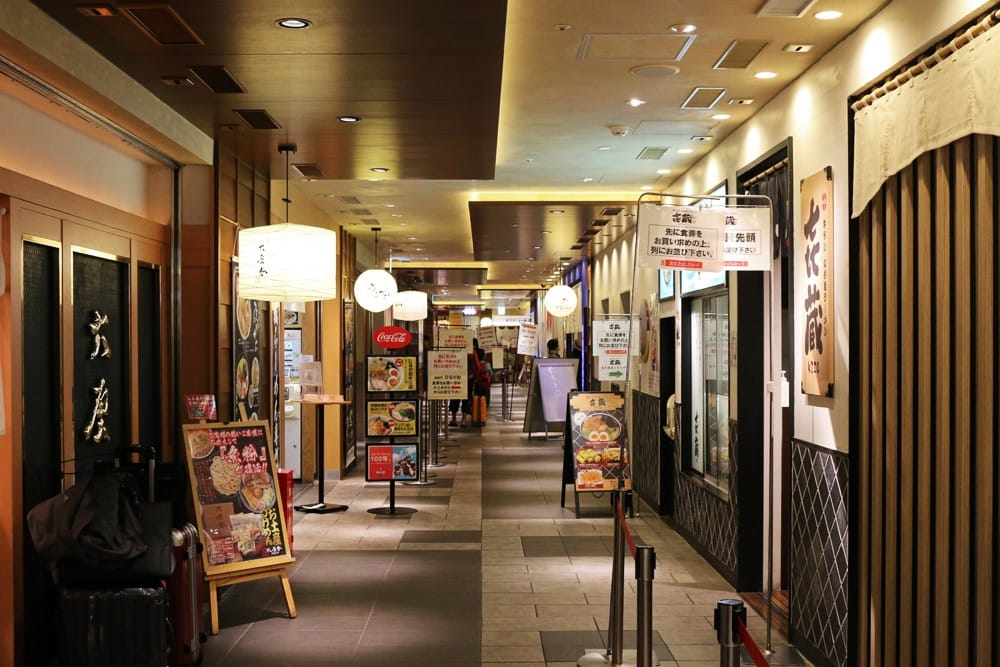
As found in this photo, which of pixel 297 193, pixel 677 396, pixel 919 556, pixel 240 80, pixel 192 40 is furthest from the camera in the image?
pixel 297 193

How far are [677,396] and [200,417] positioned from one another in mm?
4799

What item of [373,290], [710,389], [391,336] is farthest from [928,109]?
[391,336]

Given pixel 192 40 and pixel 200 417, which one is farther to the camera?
pixel 200 417

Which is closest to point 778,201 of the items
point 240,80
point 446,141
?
point 446,141

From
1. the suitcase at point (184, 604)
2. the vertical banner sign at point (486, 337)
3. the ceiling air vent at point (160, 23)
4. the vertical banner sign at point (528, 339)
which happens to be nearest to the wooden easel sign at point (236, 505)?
the suitcase at point (184, 604)

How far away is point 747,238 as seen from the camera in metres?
5.50

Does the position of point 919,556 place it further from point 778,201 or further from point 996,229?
point 778,201

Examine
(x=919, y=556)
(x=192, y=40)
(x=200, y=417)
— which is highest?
(x=192, y=40)

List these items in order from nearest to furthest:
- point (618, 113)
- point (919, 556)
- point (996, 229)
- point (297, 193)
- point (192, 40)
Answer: point (996, 229), point (919, 556), point (192, 40), point (618, 113), point (297, 193)

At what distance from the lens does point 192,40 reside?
14.4ft

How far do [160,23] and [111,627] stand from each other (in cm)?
286

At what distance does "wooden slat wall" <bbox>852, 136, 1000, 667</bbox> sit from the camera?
11.4 feet

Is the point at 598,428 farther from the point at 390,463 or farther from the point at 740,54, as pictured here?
the point at 740,54

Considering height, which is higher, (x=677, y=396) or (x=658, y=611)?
(x=677, y=396)
